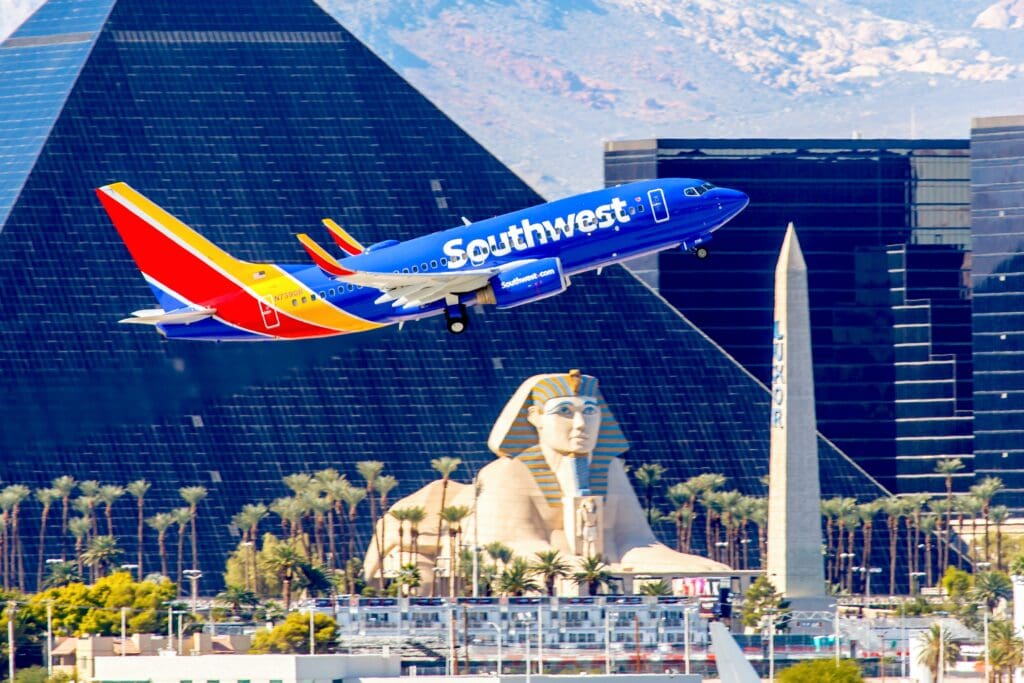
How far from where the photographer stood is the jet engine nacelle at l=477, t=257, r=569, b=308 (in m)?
140

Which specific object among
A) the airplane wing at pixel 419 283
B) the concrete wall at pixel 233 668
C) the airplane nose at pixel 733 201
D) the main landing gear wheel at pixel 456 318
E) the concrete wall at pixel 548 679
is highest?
the airplane nose at pixel 733 201

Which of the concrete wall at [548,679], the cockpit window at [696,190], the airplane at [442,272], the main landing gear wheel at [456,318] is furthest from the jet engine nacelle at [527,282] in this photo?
the concrete wall at [548,679]

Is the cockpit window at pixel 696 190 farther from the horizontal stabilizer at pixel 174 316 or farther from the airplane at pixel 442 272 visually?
the horizontal stabilizer at pixel 174 316

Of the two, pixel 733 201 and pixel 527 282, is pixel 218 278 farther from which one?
pixel 733 201

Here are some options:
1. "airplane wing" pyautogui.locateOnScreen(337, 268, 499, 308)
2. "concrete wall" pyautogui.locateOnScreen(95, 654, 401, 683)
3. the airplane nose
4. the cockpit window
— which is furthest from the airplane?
"concrete wall" pyautogui.locateOnScreen(95, 654, 401, 683)

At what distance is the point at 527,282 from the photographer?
461ft

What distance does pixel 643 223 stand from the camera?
144 meters

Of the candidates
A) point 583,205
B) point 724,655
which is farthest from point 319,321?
point 724,655

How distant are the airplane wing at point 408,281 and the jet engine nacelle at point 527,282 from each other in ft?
2.31

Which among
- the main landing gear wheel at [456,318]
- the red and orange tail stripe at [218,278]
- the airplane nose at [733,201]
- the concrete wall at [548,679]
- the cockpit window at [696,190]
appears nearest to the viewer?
the main landing gear wheel at [456,318]

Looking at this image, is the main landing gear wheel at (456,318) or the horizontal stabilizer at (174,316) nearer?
the horizontal stabilizer at (174,316)

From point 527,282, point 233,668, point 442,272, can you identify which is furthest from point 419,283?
point 233,668

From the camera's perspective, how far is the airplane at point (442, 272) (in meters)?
140

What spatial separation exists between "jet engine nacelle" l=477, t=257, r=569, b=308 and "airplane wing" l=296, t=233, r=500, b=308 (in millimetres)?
705
